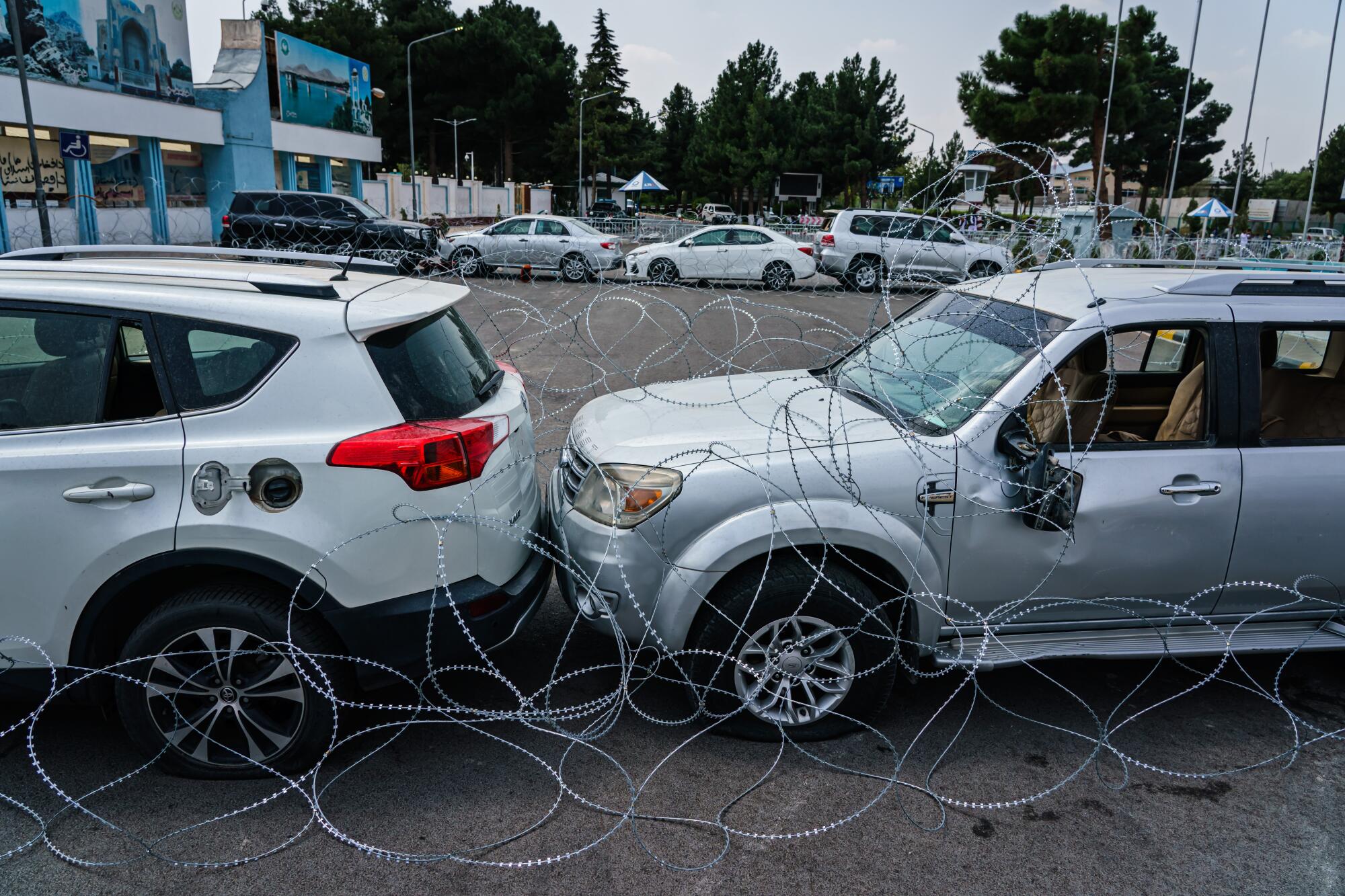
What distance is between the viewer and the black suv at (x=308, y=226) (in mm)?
20438

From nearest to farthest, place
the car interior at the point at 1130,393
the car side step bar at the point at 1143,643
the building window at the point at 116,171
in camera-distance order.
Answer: the car side step bar at the point at 1143,643 < the car interior at the point at 1130,393 < the building window at the point at 116,171

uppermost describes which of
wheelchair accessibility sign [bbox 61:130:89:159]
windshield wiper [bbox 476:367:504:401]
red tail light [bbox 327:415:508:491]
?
wheelchair accessibility sign [bbox 61:130:89:159]

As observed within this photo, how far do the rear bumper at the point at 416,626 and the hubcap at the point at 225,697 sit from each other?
235mm

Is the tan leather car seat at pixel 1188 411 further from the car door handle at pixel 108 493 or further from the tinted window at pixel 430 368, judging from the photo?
the car door handle at pixel 108 493

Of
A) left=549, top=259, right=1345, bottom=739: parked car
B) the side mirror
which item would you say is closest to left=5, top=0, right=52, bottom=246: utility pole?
left=549, top=259, right=1345, bottom=739: parked car

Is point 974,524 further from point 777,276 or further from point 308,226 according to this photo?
point 308,226

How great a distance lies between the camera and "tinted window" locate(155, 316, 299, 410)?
315 cm

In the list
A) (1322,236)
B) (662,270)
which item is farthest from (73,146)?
(1322,236)

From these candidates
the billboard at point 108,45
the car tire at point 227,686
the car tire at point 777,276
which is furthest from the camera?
the billboard at point 108,45

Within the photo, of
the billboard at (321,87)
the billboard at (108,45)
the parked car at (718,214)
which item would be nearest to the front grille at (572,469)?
the billboard at (108,45)

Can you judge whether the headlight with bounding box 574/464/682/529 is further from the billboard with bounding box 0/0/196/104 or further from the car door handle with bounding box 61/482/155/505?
the billboard with bounding box 0/0/196/104

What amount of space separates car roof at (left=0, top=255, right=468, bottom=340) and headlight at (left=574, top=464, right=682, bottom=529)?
Result: 0.96 meters

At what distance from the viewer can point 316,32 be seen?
53469 millimetres

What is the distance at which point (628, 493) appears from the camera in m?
3.57
